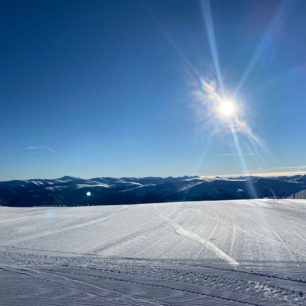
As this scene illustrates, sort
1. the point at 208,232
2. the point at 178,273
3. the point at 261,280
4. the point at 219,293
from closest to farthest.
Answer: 1. the point at 219,293
2. the point at 261,280
3. the point at 178,273
4. the point at 208,232

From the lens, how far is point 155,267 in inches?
224

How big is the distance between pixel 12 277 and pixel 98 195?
151 m

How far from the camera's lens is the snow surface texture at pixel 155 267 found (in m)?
4.28

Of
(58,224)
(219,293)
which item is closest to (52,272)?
(219,293)

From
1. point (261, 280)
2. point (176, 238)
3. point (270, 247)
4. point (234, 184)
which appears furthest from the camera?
point (234, 184)

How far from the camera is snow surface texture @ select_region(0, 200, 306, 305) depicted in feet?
14.0

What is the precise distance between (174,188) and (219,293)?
14526cm

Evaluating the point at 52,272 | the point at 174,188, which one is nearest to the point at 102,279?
the point at 52,272

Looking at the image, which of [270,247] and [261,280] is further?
[270,247]

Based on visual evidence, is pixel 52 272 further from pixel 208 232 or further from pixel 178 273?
pixel 208 232

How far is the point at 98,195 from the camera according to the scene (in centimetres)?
15250

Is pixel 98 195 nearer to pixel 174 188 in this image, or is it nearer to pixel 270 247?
pixel 174 188

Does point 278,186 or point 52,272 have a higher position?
point 278,186

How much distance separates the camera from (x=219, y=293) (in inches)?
171
